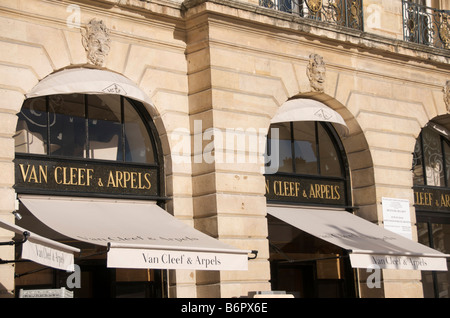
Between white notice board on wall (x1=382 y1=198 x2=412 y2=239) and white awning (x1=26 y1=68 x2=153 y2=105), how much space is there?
5.04 metres

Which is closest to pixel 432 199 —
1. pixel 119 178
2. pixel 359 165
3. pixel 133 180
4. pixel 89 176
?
pixel 359 165

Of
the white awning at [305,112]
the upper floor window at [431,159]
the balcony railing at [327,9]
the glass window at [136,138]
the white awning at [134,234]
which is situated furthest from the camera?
the upper floor window at [431,159]

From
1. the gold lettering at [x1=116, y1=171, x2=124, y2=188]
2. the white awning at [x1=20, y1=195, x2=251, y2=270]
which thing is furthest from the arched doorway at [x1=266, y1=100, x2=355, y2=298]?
the gold lettering at [x1=116, y1=171, x2=124, y2=188]

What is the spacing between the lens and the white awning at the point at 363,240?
506 inches

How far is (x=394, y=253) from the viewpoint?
1310 cm

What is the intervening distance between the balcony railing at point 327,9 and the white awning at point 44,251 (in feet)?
19.3

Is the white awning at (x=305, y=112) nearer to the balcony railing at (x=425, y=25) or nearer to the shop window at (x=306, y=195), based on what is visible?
the shop window at (x=306, y=195)

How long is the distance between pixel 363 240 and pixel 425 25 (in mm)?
5468

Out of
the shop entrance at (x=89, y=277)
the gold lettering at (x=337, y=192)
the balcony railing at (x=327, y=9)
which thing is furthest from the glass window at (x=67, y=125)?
the gold lettering at (x=337, y=192)

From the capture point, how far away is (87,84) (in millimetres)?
11680

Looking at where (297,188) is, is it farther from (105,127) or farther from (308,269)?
(105,127)

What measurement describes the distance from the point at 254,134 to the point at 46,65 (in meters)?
3.39

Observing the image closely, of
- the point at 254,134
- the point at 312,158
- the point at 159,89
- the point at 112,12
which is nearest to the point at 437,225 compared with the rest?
the point at 312,158
